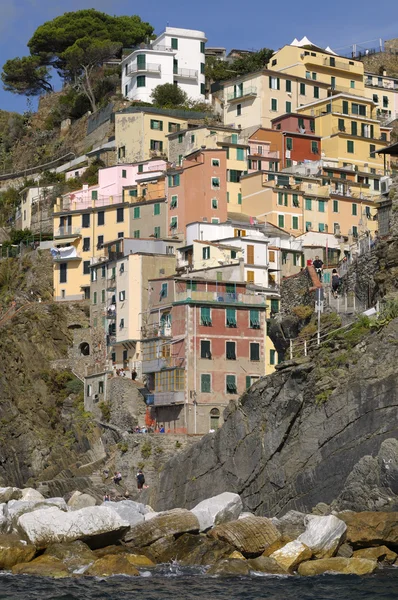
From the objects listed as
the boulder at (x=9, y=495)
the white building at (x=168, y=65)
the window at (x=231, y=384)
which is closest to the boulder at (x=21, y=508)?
the boulder at (x=9, y=495)

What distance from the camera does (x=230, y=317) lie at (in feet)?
258

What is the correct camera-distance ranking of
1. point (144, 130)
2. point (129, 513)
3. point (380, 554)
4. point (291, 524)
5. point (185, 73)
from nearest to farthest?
1. point (380, 554)
2. point (291, 524)
3. point (129, 513)
4. point (144, 130)
5. point (185, 73)

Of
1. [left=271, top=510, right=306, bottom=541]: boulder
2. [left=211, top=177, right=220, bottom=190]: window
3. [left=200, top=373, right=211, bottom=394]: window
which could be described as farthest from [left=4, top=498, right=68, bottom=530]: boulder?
[left=211, top=177, right=220, bottom=190]: window

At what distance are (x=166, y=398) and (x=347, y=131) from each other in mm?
42805

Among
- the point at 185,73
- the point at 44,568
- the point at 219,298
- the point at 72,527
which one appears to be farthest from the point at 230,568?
the point at 185,73

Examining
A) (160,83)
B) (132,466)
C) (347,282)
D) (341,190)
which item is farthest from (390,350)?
(160,83)

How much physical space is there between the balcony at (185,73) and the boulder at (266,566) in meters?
83.8

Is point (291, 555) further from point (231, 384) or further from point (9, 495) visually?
point (231, 384)

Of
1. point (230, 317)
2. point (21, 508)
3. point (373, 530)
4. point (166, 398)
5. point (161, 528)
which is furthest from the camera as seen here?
point (230, 317)

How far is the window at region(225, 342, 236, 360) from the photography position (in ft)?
255

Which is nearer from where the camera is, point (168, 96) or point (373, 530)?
point (373, 530)

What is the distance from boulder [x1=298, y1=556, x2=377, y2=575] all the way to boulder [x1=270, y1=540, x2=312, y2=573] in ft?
1.35

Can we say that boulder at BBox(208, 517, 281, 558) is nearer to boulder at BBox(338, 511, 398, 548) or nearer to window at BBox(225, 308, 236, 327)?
boulder at BBox(338, 511, 398, 548)

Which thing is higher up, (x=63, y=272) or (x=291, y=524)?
(x=63, y=272)
